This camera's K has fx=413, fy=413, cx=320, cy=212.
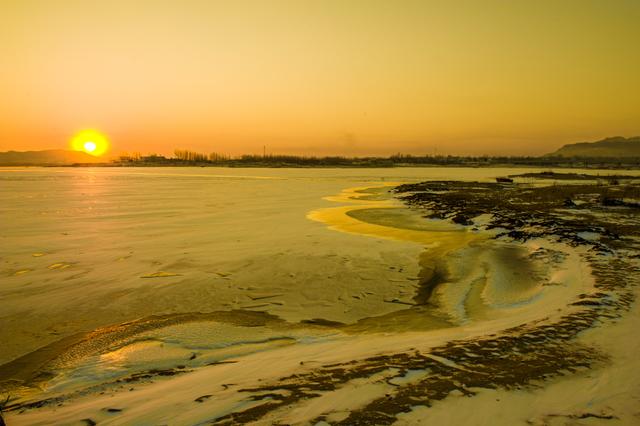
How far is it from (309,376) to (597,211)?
18.6 metres

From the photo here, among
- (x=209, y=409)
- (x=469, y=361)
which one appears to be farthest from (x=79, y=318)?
(x=469, y=361)

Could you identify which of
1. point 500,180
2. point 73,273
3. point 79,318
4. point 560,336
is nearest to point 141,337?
point 79,318

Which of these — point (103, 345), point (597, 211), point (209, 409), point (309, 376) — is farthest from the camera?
point (597, 211)

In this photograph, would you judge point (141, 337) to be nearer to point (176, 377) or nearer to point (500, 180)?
point (176, 377)

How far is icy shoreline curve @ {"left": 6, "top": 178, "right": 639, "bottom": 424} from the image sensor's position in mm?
3363

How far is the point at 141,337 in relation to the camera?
5.58m

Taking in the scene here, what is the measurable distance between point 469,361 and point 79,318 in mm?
5612

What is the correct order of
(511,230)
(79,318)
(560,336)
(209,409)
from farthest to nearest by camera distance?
1. (511,230)
2. (79,318)
3. (560,336)
4. (209,409)

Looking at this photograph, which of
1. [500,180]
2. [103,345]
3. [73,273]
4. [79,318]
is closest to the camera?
[103,345]

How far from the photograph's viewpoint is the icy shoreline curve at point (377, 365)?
3.36 meters

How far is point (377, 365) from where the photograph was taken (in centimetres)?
Answer: 424

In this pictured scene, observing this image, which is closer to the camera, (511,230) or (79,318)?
(79,318)

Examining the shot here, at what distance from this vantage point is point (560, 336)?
4.97 meters

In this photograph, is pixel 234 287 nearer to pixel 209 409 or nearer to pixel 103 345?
pixel 103 345
